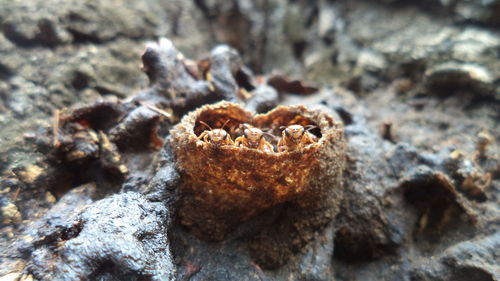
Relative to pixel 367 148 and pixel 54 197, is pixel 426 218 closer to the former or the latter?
pixel 367 148

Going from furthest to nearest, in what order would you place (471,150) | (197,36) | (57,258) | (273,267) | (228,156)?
1. (197,36)
2. (471,150)
3. (273,267)
4. (228,156)
5. (57,258)

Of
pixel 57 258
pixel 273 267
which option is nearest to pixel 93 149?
pixel 57 258

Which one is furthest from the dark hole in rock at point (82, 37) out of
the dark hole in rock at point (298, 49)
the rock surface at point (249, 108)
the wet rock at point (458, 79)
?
the wet rock at point (458, 79)

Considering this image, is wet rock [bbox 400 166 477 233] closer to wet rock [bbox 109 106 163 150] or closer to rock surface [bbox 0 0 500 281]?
rock surface [bbox 0 0 500 281]

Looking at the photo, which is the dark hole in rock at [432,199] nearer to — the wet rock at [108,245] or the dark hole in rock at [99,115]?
the wet rock at [108,245]

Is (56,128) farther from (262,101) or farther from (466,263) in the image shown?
(466,263)

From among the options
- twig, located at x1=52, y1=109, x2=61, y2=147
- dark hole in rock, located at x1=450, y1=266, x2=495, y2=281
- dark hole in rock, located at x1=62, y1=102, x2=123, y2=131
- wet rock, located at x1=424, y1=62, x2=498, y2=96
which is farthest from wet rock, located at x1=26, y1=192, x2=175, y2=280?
wet rock, located at x1=424, y1=62, x2=498, y2=96
